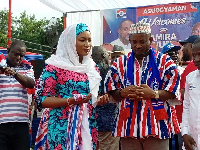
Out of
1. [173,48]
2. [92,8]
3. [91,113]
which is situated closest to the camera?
[91,113]

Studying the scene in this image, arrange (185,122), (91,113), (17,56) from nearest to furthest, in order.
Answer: (185,122), (91,113), (17,56)

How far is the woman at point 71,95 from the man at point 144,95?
0.76 ft

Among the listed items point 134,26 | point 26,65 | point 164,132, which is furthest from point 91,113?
point 26,65

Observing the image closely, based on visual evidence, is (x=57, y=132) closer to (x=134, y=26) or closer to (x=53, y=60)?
(x=53, y=60)

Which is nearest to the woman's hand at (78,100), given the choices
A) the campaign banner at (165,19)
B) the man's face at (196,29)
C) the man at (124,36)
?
the campaign banner at (165,19)

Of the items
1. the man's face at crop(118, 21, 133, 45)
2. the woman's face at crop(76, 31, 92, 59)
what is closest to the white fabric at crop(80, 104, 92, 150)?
the woman's face at crop(76, 31, 92, 59)

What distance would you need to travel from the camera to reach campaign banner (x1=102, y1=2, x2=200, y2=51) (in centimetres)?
812

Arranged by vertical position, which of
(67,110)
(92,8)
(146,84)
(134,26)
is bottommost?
(67,110)

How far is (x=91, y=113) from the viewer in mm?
3250

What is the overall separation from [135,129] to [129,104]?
0.79 feet

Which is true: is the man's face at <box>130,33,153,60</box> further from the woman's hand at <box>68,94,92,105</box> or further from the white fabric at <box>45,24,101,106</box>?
the woman's hand at <box>68,94,92,105</box>

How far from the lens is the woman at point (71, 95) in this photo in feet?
10.1

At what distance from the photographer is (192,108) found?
9.67 ft

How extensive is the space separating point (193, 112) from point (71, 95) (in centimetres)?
111
